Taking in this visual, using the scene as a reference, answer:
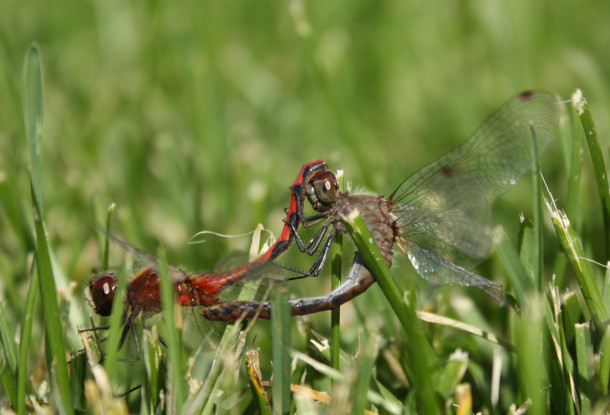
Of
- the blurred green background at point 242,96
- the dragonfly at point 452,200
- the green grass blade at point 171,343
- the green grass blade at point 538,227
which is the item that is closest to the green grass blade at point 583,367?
the green grass blade at point 538,227

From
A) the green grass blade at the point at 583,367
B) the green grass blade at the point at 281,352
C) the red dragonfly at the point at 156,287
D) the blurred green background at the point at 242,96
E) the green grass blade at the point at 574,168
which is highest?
the blurred green background at the point at 242,96

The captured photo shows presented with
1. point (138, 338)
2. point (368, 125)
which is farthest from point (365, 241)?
point (368, 125)

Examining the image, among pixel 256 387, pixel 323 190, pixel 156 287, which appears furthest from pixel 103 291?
pixel 323 190

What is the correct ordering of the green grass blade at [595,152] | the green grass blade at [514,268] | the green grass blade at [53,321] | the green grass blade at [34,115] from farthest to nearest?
the green grass blade at [595,152]
the green grass blade at [34,115]
the green grass blade at [514,268]
the green grass blade at [53,321]

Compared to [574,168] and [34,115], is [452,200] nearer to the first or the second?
[574,168]

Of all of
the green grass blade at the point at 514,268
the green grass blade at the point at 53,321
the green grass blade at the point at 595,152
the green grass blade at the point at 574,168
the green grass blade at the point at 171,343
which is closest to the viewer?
the green grass blade at the point at 171,343

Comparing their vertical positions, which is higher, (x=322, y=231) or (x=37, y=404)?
(x=322, y=231)

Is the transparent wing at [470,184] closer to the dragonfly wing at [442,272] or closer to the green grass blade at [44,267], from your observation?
the dragonfly wing at [442,272]

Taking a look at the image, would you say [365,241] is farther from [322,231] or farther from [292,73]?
[292,73]

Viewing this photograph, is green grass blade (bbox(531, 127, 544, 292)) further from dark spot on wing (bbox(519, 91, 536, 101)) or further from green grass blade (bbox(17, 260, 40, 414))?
green grass blade (bbox(17, 260, 40, 414))
